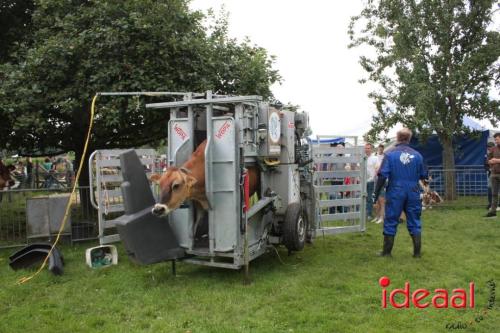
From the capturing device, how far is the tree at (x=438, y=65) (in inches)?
602

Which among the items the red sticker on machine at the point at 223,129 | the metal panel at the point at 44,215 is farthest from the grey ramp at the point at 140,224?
the metal panel at the point at 44,215

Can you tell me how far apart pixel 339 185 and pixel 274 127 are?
1.98 meters

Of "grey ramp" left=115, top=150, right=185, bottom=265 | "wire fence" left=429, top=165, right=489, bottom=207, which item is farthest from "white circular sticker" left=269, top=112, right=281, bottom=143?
"wire fence" left=429, top=165, right=489, bottom=207

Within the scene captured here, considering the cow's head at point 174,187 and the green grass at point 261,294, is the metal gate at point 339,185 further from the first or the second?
the cow's head at point 174,187

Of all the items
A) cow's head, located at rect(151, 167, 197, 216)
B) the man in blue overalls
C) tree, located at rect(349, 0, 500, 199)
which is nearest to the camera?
cow's head, located at rect(151, 167, 197, 216)

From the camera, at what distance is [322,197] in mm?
9102

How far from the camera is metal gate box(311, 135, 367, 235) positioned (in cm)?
861

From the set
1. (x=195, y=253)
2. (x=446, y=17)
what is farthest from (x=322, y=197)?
(x=446, y=17)

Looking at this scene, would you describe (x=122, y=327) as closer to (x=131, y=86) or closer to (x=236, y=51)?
(x=131, y=86)

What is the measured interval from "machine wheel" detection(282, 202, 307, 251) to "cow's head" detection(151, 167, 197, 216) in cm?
173

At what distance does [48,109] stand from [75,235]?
9.16 feet

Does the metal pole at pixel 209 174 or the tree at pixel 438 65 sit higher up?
the tree at pixel 438 65

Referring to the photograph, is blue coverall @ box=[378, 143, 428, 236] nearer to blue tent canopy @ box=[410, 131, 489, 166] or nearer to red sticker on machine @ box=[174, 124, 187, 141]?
red sticker on machine @ box=[174, 124, 187, 141]

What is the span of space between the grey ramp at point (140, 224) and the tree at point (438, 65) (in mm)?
10690
